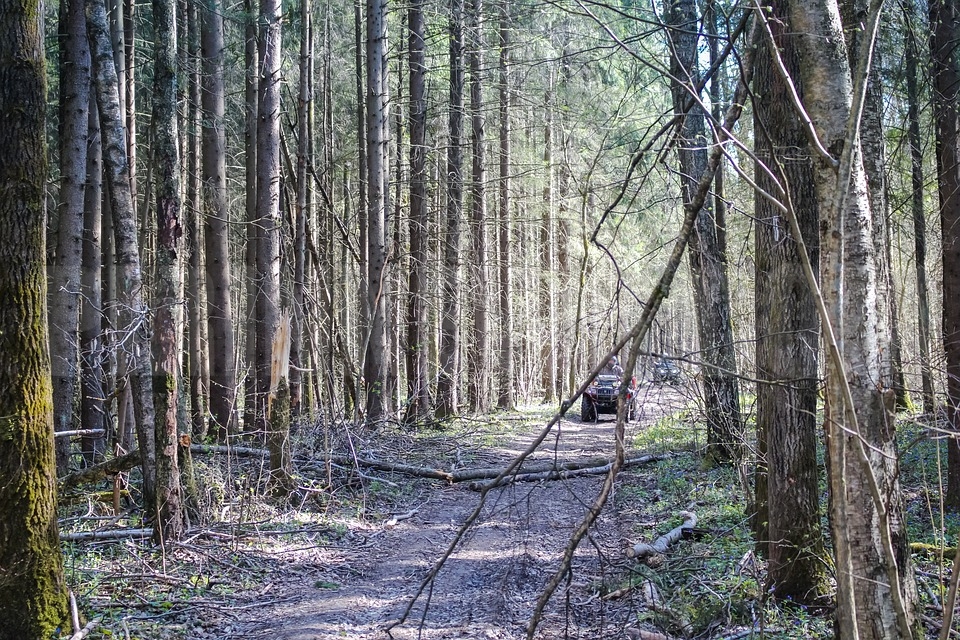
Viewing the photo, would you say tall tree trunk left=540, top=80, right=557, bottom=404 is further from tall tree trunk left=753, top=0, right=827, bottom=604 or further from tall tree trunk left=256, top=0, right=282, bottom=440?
tall tree trunk left=753, top=0, right=827, bottom=604

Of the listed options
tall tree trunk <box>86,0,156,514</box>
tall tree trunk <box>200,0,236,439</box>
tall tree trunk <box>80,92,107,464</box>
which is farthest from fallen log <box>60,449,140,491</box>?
tall tree trunk <box>200,0,236,439</box>

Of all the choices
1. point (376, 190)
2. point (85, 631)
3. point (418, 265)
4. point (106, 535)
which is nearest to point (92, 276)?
point (376, 190)

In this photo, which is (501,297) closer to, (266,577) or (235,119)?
(235,119)

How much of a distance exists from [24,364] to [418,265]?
35.7ft

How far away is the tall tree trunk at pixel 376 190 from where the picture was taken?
12828mm

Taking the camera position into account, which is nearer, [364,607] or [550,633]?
[550,633]

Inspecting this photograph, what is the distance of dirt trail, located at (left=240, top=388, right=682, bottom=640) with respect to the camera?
16.6 ft

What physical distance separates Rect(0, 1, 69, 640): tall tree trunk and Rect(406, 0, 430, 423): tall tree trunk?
10.3 m

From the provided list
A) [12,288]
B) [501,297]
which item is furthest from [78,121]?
[501,297]

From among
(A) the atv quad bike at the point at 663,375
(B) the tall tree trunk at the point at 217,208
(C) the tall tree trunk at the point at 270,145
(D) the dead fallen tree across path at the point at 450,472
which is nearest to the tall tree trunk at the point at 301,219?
(C) the tall tree trunk at the point at 270,145

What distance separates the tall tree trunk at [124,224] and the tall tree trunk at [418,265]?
8292mm

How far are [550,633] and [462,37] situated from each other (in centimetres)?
1407

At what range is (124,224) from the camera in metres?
6.41

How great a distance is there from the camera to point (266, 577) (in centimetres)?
620
